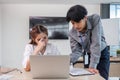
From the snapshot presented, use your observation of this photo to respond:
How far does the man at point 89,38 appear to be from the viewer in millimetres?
1938

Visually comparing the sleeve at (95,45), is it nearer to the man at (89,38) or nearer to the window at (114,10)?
the man at (89,38)

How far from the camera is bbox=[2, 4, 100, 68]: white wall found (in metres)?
6.28

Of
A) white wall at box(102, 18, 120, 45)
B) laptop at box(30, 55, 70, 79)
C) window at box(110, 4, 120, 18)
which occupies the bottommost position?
laptop at box(30, 55, 70, 79)

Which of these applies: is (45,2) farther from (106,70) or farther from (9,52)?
(106,70)

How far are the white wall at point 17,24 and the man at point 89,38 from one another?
4.13 metres

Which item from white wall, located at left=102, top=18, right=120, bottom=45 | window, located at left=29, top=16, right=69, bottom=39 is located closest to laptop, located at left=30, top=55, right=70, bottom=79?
white wall, located at left=102, top=18, right=120, bottom=45

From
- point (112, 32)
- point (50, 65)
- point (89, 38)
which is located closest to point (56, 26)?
point (112, 32)

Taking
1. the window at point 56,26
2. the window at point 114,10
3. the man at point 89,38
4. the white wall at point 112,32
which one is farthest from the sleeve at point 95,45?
the window at point 114,10

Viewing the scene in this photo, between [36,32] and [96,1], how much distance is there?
12.3ft

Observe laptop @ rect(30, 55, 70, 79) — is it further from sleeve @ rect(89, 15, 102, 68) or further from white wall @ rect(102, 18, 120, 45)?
white wall @ rect(102, 18, 120, 45)

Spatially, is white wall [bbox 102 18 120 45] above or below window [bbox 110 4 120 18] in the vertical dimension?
below

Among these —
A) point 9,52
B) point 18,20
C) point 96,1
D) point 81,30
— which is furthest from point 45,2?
point 81,30

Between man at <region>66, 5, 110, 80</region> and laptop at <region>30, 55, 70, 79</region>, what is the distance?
40 cm

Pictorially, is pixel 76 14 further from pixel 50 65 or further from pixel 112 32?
pixel 112 32
